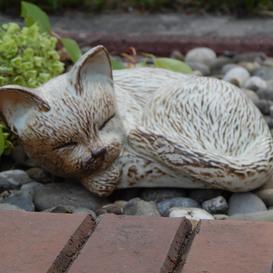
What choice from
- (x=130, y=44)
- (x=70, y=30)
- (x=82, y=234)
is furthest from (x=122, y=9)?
(x=82, y=234)

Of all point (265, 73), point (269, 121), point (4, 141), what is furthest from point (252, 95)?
point (4, 141)

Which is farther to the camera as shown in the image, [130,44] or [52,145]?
[130,44]

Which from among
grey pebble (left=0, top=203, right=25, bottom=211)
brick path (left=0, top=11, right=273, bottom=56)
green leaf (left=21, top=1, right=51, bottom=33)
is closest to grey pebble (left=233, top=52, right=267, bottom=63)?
brick path (left=0, top=11, right=273, bottom=56)

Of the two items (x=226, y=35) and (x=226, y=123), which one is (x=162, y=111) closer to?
(x=226, y=123)

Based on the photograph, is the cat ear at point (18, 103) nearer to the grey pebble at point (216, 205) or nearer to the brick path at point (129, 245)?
the brick path at point (129, 245)

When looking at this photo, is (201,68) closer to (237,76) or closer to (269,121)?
(237,76)

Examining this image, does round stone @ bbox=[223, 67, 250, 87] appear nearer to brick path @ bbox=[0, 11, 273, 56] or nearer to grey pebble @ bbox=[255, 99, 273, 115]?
grey pebble @ bbox=[255, 99, 273, 115]

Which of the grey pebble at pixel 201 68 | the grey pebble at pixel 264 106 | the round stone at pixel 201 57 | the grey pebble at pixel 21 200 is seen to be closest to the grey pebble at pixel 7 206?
the grey pebble at pixel 21 200
